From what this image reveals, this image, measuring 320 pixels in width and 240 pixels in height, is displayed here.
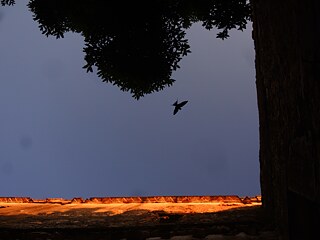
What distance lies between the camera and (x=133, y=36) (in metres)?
7.41

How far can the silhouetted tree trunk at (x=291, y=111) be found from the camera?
7.60ft

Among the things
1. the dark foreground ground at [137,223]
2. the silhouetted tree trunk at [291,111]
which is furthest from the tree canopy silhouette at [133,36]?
the silhouetted tree trunk at [291,111]

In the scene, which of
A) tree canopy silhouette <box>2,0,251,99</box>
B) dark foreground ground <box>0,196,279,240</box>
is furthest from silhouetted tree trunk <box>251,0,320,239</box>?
tree canopy silhouette <box>2,0,251,99</box>

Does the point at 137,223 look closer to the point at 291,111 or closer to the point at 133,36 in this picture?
the point at 291,111

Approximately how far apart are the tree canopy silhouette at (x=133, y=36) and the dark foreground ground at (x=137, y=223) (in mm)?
2750

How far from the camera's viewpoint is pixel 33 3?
852 centimetres

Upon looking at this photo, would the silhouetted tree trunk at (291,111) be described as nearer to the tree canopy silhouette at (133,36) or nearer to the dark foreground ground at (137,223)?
the dark foreground ground at (137,223)

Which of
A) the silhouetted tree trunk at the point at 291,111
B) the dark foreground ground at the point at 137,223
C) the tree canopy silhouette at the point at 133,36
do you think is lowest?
the dark foreground ground at the point at 137,223

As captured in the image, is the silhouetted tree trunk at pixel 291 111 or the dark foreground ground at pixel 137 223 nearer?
the silhouetted tree trunk at pixel 291 111

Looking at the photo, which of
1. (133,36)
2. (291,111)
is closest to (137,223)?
(291,111)

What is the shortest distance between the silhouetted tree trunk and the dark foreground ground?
15.3 inches

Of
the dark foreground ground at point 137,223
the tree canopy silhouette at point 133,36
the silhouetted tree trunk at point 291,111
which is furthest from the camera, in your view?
the tree canopy silhouette at point 133,36

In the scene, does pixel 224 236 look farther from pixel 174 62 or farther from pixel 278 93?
pixel 174 62

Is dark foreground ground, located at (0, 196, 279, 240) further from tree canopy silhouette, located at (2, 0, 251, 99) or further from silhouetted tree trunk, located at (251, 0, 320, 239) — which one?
tree canopy silhouette, located at (2, 0, 251, 99)
